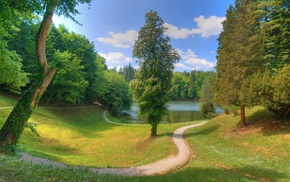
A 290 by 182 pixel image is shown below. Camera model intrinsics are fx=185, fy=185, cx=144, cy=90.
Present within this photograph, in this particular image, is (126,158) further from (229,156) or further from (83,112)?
(83,112)

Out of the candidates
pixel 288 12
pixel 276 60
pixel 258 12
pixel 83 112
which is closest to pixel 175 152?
pixel 276 60

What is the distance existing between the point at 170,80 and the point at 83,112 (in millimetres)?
27157

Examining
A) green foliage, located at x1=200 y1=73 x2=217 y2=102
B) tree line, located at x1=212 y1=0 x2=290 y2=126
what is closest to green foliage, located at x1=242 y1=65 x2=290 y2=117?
tree line, located at x1=212 y1=0 x2=290 y2=126

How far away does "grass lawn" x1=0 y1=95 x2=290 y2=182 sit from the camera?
712cm

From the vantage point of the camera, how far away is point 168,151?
1652 cm

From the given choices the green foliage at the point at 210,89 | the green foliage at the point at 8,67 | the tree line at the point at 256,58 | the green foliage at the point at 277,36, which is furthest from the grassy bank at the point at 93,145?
the green foliage at the point at 210,89

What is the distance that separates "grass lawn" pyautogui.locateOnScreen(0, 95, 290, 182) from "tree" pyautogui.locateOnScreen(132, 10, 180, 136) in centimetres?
405

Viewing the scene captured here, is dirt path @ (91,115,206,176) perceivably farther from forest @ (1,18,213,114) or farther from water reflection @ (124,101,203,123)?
water reflection @ (124,101,203,123)

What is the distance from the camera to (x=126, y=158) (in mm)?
17406

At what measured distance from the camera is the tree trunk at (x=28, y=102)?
8.51 m

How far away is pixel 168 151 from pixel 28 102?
11868mm

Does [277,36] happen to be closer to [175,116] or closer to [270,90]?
[270,90]

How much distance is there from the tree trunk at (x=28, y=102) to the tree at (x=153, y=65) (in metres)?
13.4

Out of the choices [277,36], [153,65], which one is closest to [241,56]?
[277,36]
